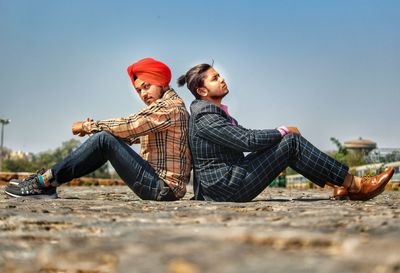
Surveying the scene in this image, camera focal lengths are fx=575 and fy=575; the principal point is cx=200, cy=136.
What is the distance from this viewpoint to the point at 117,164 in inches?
152

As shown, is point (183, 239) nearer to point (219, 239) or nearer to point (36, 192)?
point (219, 239)

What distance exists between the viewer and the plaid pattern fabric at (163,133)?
3.77 meters

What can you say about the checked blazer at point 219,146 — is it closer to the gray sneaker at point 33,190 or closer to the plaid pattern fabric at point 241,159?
the plaid pattern fabric at point 241,159

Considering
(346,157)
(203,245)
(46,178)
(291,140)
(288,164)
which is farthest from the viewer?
(346,157)

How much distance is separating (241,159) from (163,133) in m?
0.56

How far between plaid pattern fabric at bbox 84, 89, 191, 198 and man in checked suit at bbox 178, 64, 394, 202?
0.10 metres

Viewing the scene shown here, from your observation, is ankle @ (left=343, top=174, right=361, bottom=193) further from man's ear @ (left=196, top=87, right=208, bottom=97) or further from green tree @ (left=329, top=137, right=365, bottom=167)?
green tree @ (left=329, top=137, right=365, bottom=167)

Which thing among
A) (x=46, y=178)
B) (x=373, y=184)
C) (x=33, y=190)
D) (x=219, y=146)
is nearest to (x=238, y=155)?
(x=219, y=146)

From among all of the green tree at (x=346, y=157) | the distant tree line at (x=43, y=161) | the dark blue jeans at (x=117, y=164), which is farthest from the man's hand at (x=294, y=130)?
the distant tree line at (x=43, y=161)

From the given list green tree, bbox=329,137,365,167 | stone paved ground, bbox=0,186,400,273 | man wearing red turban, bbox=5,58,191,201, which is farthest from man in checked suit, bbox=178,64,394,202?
green tree, bbox=329,137,365,167

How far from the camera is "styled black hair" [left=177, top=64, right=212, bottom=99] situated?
390 cm

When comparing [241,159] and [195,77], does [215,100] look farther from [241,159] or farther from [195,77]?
[241,159]

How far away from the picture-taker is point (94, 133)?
3.84m

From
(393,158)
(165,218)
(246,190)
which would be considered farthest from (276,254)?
(393,158)
